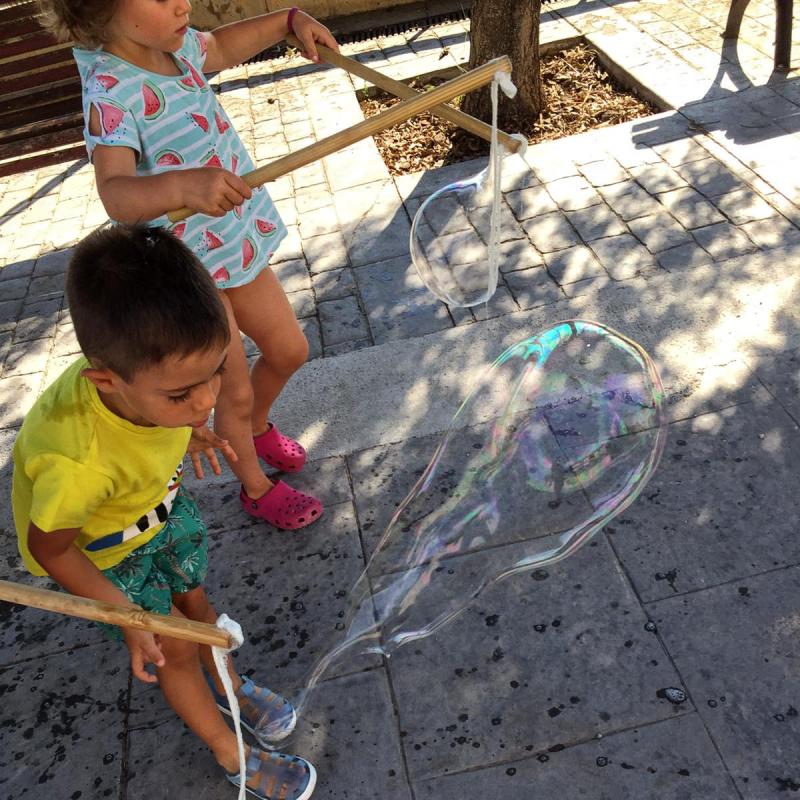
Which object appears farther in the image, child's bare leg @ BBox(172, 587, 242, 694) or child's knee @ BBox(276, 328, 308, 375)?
child's knee @ BBox(276, 328, 308, 375)

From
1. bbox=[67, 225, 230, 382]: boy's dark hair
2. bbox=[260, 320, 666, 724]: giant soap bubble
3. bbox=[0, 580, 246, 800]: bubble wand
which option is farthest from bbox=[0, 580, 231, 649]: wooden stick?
bbox=[260, 320, 666, 724]: giant soap bubble

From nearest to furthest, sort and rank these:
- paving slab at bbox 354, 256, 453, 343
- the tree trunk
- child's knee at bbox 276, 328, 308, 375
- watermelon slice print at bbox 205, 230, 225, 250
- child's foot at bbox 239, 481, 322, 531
Result: watermelon slice print at bbox 205, 230, 225, 250
child's knee at bbox 276, 328, 308, 375
child's foot at bbox 239, 481, 322, 531
paving slab at bbox 354, 256, 453, 343
the tree trunk

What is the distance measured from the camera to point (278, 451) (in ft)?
11.1

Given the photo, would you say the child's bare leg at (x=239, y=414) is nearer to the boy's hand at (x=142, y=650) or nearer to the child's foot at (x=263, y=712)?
the child's foot at (x=263, y=712)

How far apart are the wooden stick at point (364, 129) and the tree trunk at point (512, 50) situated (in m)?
3.12

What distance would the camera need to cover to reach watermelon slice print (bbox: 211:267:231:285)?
2686 mm

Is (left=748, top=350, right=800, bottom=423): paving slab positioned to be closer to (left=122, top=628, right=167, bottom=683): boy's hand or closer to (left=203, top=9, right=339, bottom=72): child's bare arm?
(left=203, top=9, right=339, bottom=72): child's bare arm

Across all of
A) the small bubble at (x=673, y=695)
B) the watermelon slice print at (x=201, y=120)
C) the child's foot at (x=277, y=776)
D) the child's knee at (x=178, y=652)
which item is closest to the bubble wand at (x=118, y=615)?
the child's knee at (x=178, y=652)

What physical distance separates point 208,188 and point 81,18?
1.89ft

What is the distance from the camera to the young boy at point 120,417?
1.83 m

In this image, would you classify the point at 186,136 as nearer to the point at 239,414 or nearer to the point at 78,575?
the point at 239,414

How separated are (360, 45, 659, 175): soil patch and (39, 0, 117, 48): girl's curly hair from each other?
11.0 ft

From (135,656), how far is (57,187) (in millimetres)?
5197

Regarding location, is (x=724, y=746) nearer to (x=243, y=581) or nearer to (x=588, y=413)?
(x=588, y=413)
